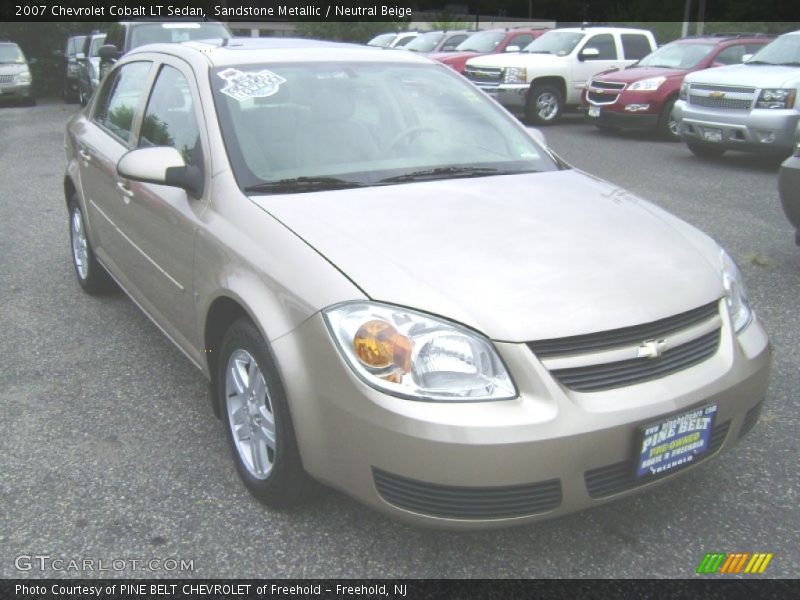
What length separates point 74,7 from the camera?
24.1m

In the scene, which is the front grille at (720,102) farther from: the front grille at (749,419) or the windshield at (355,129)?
the front grille at (749,419)

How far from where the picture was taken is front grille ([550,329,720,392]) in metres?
2.34

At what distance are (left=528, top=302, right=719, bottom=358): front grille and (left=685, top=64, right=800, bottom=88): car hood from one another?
797 cm

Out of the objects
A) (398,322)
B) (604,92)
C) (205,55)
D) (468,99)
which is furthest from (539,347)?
(604,92)

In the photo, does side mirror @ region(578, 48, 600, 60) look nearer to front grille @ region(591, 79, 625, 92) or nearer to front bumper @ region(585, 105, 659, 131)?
front grille @ region(591, 79, 625, 92)

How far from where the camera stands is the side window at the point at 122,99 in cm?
417

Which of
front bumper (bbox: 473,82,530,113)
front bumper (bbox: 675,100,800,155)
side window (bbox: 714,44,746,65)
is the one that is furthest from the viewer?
front bumper (bbox: 473,82,530,113)

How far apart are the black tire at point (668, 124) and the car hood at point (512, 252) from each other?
9.94 meters

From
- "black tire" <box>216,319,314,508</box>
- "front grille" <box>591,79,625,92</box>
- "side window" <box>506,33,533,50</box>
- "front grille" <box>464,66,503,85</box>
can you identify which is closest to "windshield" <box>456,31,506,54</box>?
"side window" <box>506,33,533,50</box>

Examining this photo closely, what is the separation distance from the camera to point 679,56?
1301 centimetres

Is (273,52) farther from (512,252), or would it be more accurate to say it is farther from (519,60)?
(519,60)

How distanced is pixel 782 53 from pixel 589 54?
15.9ft

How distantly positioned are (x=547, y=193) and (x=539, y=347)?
109 cm

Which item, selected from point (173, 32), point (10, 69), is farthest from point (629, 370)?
point (10, 69)
